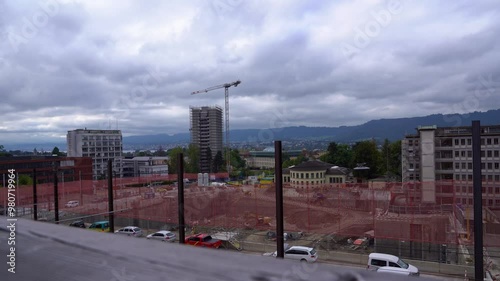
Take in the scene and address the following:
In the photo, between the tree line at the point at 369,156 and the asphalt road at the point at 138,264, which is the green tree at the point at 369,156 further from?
the asphalt road at the point at 138,264

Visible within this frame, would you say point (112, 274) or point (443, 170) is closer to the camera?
point (112, 274)

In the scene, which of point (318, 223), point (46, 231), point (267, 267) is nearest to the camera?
point (267, 267)

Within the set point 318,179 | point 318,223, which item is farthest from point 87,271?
point 318,179

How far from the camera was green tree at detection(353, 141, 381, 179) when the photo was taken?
88.7ft

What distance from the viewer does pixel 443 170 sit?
10.9 metres

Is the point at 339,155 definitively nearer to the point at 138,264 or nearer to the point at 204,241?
the point at 204,241

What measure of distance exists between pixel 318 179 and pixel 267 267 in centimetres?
1409

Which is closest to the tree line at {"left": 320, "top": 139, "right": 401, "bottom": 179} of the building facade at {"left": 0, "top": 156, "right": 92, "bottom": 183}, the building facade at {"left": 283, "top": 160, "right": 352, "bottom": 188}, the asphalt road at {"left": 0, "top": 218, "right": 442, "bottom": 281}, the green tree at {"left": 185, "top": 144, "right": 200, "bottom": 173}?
the building facade at {"left": 283, "top": 160, "right": 352, "bottom": 188}

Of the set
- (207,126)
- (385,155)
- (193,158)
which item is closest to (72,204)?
(385,155)

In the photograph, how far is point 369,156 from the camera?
28.2 m

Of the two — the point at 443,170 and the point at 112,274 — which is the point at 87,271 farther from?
the point at 443,170

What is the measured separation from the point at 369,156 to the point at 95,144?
89.0ft

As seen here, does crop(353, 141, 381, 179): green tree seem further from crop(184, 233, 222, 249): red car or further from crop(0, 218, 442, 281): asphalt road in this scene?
crop(0, 218, 442, 281): asphalt road

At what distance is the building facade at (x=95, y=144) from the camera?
36.4 meters
